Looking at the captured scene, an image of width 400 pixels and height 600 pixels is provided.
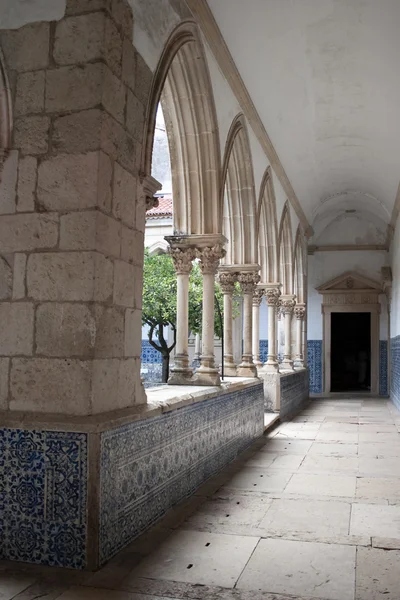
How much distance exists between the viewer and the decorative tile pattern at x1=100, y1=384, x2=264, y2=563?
9.74 ft

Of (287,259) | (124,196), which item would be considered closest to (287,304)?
(287,259)

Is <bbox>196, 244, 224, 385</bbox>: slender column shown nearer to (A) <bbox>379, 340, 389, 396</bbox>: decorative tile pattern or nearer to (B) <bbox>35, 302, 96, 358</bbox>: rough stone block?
(B) <bbox>35, 302, 96, 358</bbox>: rough stone block

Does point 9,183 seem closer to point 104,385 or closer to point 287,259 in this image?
point 104,385

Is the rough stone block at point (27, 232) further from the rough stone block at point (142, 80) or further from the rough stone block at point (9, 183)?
the rough stone block at point (142, 80)

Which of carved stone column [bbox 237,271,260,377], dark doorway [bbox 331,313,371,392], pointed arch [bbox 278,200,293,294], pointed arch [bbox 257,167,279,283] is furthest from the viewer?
dark doorway [bbox 331,313,371,392]

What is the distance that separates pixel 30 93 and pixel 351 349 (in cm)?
1716

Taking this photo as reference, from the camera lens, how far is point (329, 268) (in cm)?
1520

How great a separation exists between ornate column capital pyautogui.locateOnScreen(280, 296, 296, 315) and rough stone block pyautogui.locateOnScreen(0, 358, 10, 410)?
872 centimetres

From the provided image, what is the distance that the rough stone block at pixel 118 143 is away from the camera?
3.09 metres

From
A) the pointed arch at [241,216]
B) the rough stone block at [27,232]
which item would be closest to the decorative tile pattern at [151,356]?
the pointed arch at [241,216]

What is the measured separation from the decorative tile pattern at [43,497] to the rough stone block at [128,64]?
1846 millimetres

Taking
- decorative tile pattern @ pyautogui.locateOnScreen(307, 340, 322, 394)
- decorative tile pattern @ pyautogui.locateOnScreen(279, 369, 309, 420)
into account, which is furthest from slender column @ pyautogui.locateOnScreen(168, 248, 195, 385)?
decorative tile pattern @ pyautogui.locateOnScreen(307, 340, 322, 394)

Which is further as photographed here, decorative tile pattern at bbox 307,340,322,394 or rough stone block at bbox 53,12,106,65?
decorative tile pattern at bbox 307,340,322,394

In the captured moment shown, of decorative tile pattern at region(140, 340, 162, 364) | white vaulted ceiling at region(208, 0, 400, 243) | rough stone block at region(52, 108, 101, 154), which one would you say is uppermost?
white vaulted ceiling at region(208, 0, 400, 243)
